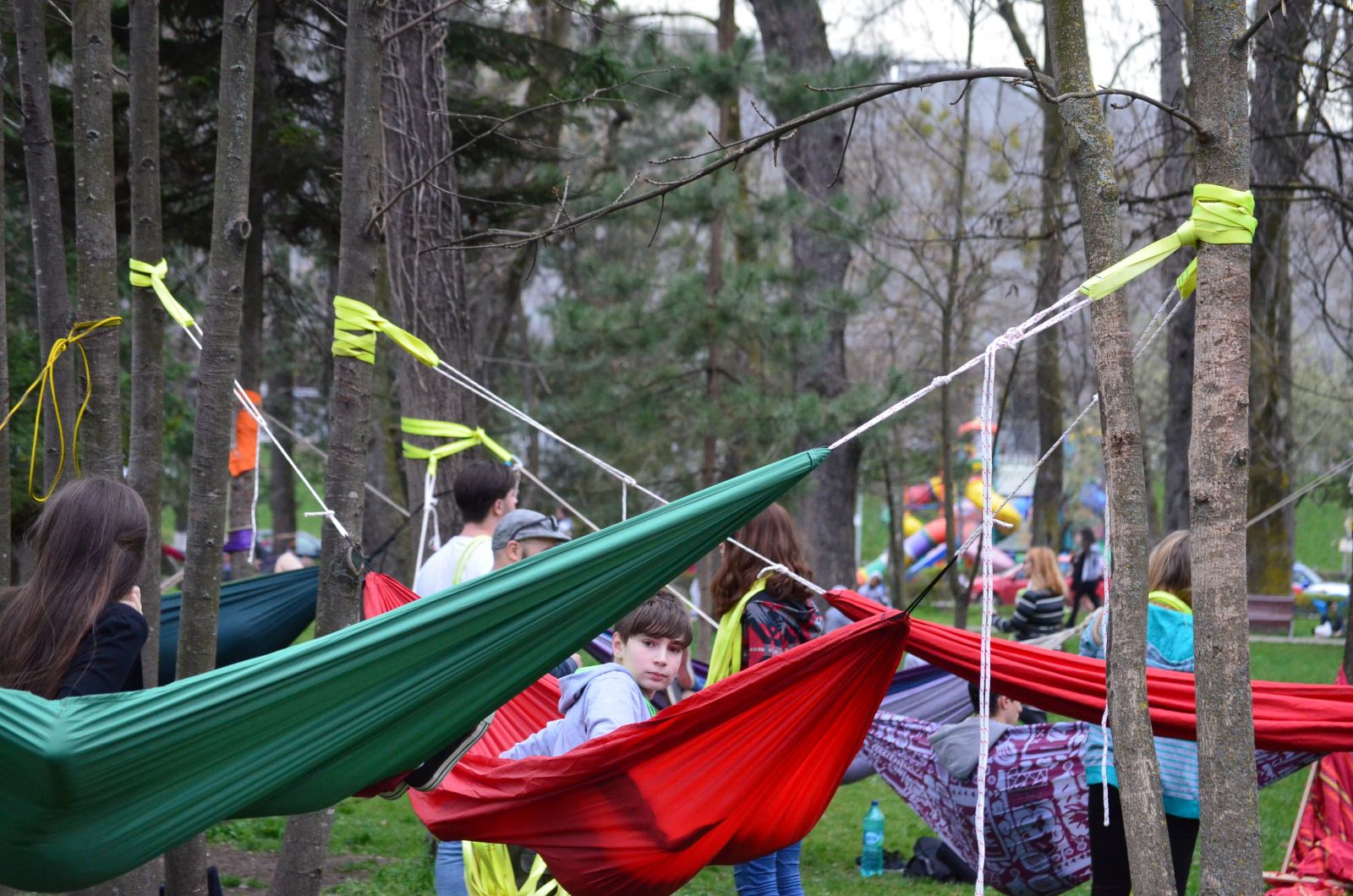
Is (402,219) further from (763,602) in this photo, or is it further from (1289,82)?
(1289,82)

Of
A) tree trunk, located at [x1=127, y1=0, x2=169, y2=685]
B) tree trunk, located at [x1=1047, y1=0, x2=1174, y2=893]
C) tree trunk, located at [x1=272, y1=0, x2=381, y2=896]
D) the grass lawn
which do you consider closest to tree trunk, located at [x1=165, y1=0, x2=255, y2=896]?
tree trunk, located at [x1=127, y1=0, x2=169, y2=685]

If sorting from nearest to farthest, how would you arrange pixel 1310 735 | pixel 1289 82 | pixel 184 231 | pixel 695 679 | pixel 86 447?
pixel 1310 735 < pixel 86 447 < pixel 695 679 < pixel 1289 82 < pixel 184 231

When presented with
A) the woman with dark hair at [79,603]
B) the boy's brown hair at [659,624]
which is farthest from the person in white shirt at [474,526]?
the woman with dark hair at [79,603]

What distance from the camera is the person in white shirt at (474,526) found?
3699mm

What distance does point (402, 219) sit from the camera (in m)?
5.68

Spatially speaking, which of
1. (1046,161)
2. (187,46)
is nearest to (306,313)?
(187,46)

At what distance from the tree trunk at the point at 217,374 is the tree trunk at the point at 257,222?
2.72 metres

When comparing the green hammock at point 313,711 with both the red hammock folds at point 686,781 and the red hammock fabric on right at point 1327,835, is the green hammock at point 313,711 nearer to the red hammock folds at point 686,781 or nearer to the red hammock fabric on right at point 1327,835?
the red hammock folds at point 686,781

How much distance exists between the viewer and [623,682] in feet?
9.09

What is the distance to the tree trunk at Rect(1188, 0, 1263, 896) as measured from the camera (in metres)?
2.26

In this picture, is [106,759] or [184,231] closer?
[106,759]

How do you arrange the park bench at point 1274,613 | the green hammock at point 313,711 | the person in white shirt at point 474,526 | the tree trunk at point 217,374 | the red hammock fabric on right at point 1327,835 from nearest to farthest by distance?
the green hammock at point 313,711
the tree trunk at point 217,374
the red hammock fabric on right at point 1327,835
the person in white shirt at point 474,526
the park bench at point 1274,613

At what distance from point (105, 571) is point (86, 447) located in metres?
1.15

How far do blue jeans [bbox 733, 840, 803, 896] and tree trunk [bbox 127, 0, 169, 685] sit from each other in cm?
162
